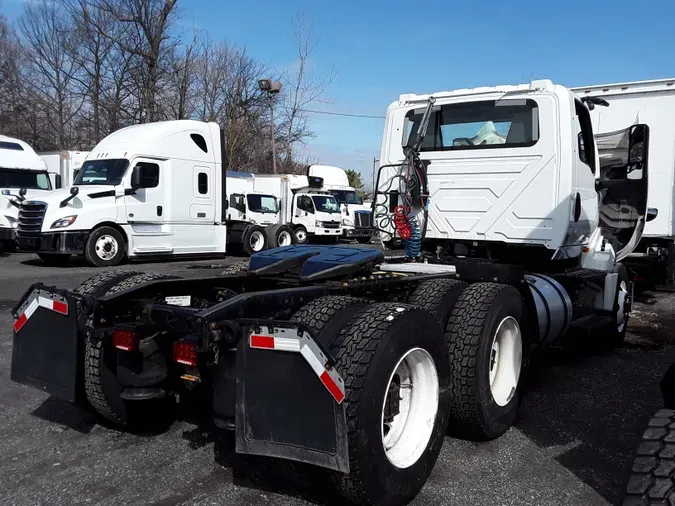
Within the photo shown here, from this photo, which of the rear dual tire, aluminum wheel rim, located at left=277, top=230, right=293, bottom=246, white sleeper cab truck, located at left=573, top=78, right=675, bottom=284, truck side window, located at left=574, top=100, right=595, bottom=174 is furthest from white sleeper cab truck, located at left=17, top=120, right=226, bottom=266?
the rear dual tire

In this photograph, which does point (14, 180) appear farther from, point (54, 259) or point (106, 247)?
point (106, 247)

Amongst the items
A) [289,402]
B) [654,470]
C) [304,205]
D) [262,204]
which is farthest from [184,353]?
[304,205]

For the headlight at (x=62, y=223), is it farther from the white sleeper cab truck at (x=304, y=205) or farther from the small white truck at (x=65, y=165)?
the white sleeper cab truck at (x=304, y=205)

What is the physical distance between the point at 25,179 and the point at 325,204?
11.3 metres

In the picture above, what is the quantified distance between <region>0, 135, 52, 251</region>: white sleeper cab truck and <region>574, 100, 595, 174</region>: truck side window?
50.2 ft

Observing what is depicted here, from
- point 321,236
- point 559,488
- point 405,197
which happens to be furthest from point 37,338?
point 321,236

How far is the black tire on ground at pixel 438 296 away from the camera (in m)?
4.13

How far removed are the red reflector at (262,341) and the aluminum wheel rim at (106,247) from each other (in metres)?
13.1

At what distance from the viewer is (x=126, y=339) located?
11.1 feet

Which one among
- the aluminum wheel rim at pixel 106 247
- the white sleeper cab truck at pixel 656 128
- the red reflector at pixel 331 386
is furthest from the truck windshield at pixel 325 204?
the red reflector at pixel 331 386

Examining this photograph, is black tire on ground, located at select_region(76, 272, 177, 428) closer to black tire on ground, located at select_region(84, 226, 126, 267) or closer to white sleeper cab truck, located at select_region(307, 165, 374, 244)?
black tire on ground, located at select_region(84, 226, 126, 267)

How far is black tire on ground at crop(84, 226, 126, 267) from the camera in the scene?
1457cm

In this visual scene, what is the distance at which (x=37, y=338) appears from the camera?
3625mm

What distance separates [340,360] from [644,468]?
139 centimetres
